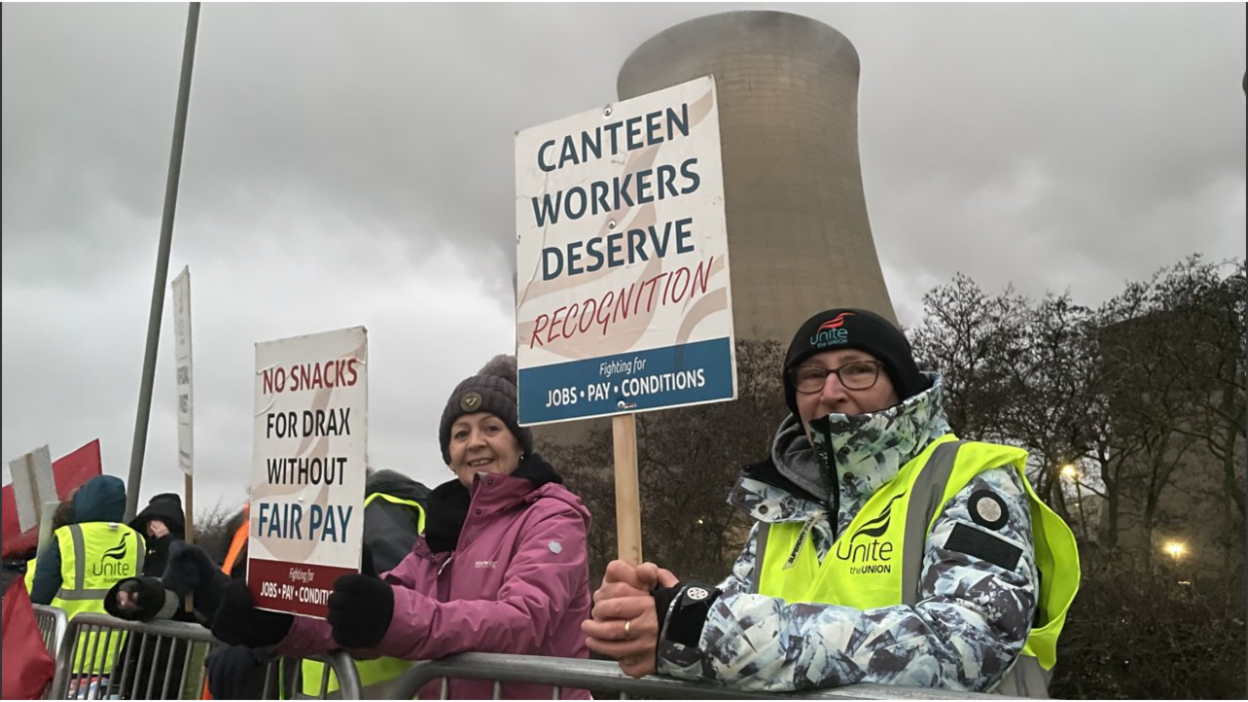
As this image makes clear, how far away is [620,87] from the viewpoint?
25609 millimetres

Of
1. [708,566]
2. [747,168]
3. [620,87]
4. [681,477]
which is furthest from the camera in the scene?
[620,87]

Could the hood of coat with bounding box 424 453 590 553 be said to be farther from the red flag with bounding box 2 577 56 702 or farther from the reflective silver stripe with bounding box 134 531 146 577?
the reflective silver stripe with bounding box 134 531 146 577

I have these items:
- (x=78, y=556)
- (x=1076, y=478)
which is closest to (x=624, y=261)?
(x=78, y=556)

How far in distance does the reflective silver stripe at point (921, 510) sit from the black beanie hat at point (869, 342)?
0.65ft

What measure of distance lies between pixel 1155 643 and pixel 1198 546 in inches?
258

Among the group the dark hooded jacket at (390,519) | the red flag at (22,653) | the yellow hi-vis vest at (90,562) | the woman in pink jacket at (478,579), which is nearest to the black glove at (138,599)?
the red flag at (22,653)

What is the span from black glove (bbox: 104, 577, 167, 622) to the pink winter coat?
757 millimetres

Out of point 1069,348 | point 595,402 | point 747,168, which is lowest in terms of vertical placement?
point 595,402

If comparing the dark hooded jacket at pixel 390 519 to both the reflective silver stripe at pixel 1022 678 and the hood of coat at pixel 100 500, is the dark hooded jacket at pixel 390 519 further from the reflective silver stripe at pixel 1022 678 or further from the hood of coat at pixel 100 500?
the hood of coat at pixel 100 500

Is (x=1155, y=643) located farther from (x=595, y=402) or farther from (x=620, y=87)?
(x=620, y=87)

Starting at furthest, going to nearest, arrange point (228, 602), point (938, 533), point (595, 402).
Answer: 1. point (228, 602)
2. point (595, 402)
3. point (938, 533)

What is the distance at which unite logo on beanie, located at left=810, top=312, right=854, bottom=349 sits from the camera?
163cm

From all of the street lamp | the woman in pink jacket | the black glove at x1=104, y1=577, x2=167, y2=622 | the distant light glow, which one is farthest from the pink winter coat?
the street lamp

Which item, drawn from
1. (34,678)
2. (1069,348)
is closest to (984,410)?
(1069,348)
